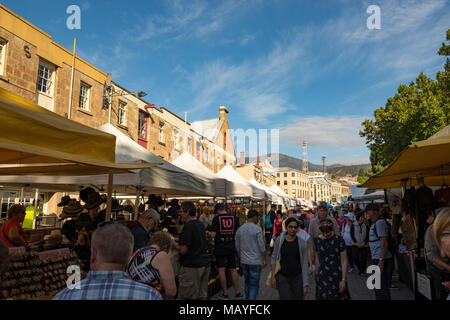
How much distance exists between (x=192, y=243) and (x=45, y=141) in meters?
3.14

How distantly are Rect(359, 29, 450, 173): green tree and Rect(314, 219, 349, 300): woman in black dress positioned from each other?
57.9ft

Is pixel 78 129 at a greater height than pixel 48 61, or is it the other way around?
pixel 48 61

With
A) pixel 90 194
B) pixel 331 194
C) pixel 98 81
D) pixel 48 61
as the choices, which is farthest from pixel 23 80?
pixel 331 194

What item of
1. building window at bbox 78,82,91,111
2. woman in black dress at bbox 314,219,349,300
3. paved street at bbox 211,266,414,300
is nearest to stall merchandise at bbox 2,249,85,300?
woman in black dress at bbox 314,219,349,300

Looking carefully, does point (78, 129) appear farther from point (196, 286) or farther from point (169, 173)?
point (196, 286)

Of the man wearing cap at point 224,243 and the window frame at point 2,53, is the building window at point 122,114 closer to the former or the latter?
the window frame at point 2,53

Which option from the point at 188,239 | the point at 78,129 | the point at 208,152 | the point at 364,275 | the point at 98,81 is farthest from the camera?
the point at 208,152

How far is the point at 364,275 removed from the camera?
964cm

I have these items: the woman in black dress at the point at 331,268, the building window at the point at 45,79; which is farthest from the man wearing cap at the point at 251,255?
the building window at the point at 45,79

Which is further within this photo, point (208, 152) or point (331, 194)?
point (331, 194)

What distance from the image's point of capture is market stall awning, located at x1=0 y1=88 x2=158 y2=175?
263cm

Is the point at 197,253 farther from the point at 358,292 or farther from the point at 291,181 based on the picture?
the point at 291,181

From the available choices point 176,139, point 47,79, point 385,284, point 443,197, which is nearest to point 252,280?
point 385,284
